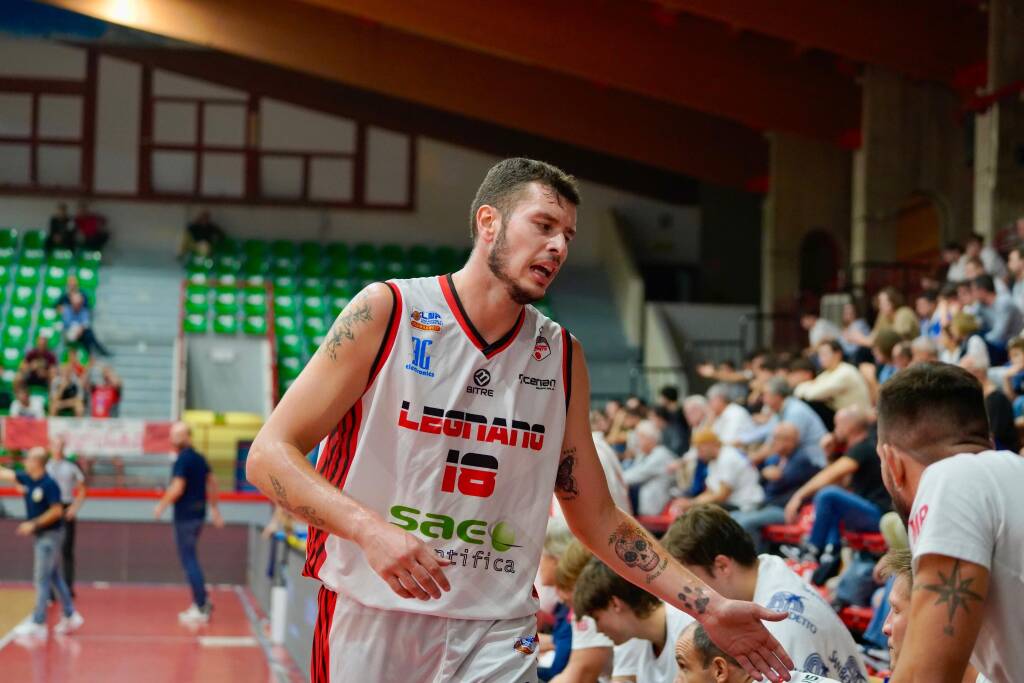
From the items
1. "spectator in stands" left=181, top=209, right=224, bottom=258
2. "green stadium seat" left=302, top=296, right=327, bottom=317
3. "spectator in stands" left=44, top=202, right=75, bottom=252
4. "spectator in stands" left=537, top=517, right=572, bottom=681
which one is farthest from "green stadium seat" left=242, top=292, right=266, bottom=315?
"spectator in stands" left=537, top=517, right=572, bottom=681

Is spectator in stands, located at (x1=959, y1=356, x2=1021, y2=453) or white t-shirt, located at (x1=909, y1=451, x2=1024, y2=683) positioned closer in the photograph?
white t-shirt, located at (x1=909, y1=451, x2=1024, y2=683)

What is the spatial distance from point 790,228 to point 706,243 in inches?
230

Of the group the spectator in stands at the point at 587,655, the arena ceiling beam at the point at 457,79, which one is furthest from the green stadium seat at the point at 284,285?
the spectator in stands at the point at 587,655

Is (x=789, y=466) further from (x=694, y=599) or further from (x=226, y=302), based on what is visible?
(x=226, y=302)

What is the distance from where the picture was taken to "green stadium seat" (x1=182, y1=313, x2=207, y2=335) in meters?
25.0

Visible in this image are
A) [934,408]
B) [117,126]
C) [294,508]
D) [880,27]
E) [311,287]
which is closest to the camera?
[934,408]

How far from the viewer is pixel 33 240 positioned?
2706 cm

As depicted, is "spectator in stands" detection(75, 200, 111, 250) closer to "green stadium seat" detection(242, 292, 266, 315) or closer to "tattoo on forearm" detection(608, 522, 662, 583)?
"green stadium seat" detection(242, 292, 266, 315)

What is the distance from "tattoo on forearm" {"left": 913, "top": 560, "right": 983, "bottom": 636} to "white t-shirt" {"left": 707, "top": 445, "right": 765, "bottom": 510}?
8.14 m

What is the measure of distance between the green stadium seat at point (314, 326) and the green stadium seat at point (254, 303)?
812mm

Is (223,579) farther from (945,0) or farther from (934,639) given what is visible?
(934,639)

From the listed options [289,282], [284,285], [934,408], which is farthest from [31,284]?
[934,408]

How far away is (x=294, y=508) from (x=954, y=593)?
53.0 inches

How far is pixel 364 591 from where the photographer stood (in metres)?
3.14
